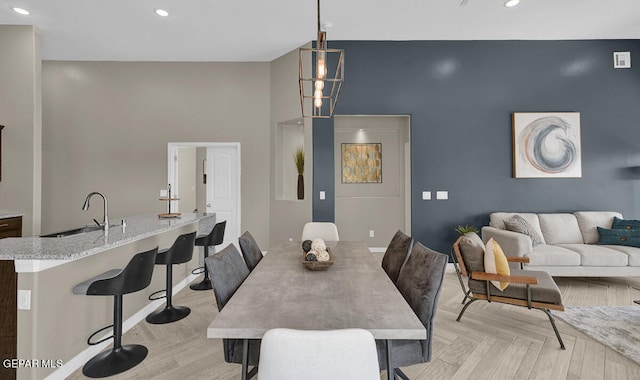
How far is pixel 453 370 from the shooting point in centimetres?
212

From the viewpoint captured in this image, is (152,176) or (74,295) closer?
(74,295)

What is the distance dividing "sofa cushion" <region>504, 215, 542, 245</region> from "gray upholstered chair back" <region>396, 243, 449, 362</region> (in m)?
2.80

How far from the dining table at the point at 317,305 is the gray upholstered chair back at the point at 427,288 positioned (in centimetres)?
16

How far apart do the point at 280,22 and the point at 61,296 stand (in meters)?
3.64

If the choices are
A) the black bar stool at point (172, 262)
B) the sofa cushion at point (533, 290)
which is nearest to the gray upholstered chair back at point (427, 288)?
the sofa cushion at point (533, 290)

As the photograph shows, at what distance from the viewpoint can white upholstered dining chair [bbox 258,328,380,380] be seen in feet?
2.94

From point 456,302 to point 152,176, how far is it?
4.82 meters

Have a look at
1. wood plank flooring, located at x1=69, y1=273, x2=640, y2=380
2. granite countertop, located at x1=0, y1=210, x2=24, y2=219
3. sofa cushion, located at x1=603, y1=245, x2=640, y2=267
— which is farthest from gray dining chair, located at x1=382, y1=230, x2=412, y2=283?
granite countertop, located at x1=0, y1=210, x2=24, y2=219

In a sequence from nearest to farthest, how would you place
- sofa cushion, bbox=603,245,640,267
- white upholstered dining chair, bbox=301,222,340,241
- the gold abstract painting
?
white upholstered dining chair, bbox=301,222,340,241, sofa cushion, bbox=603,245,640,267, the gold abstract painting

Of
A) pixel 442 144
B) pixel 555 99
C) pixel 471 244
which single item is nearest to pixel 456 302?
pixel 471 244

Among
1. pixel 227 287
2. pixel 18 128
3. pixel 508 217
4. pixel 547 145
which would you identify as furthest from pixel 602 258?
pixel 18 128

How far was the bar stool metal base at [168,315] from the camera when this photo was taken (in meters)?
2.85

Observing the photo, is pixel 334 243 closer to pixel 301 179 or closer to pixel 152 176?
pixel 301 179

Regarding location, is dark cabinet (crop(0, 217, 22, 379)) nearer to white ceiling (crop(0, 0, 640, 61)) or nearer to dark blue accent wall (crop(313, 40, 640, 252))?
white ceiling (crop(0, 0, 640, 61))
